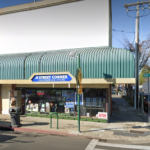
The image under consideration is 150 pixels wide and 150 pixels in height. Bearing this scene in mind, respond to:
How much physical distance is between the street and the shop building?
4124 millimetres

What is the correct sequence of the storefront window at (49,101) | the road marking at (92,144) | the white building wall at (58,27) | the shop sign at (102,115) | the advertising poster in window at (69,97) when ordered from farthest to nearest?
the white building wall at (58,27)
the storefront window at (49,101)
the advertising poster in window at (69,97)
the shop sign at (102,115)
the road marking at (92,144)

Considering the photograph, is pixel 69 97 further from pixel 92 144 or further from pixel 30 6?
pixel 30 6

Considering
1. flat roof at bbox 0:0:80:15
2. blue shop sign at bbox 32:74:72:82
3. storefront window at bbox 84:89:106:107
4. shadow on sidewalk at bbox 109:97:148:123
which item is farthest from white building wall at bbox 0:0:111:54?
shadow on sidewalk at bbox 109:97:148:123

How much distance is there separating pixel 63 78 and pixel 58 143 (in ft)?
16.9

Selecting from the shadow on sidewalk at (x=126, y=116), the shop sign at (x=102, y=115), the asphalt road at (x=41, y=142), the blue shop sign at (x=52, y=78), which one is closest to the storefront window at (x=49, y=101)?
the blue shop sign at (x=52, y=78)

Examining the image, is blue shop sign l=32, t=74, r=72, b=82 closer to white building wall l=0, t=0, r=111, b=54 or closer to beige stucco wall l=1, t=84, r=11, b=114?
beige stucco wall l=1, t=84, r=11, b=114

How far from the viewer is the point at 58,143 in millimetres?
8102

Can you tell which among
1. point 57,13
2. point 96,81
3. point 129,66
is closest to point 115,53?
point 129,66

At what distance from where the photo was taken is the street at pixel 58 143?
7.54m

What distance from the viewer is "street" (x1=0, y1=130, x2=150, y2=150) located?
7535 mm

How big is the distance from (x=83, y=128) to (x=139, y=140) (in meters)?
3.43

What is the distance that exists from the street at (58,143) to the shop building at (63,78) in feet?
13.5

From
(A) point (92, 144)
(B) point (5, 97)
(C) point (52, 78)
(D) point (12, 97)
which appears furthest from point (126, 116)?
(B) point (5, 97)

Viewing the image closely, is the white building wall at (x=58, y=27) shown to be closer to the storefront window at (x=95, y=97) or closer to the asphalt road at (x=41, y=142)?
the storefront window at (x=95, y=97)
